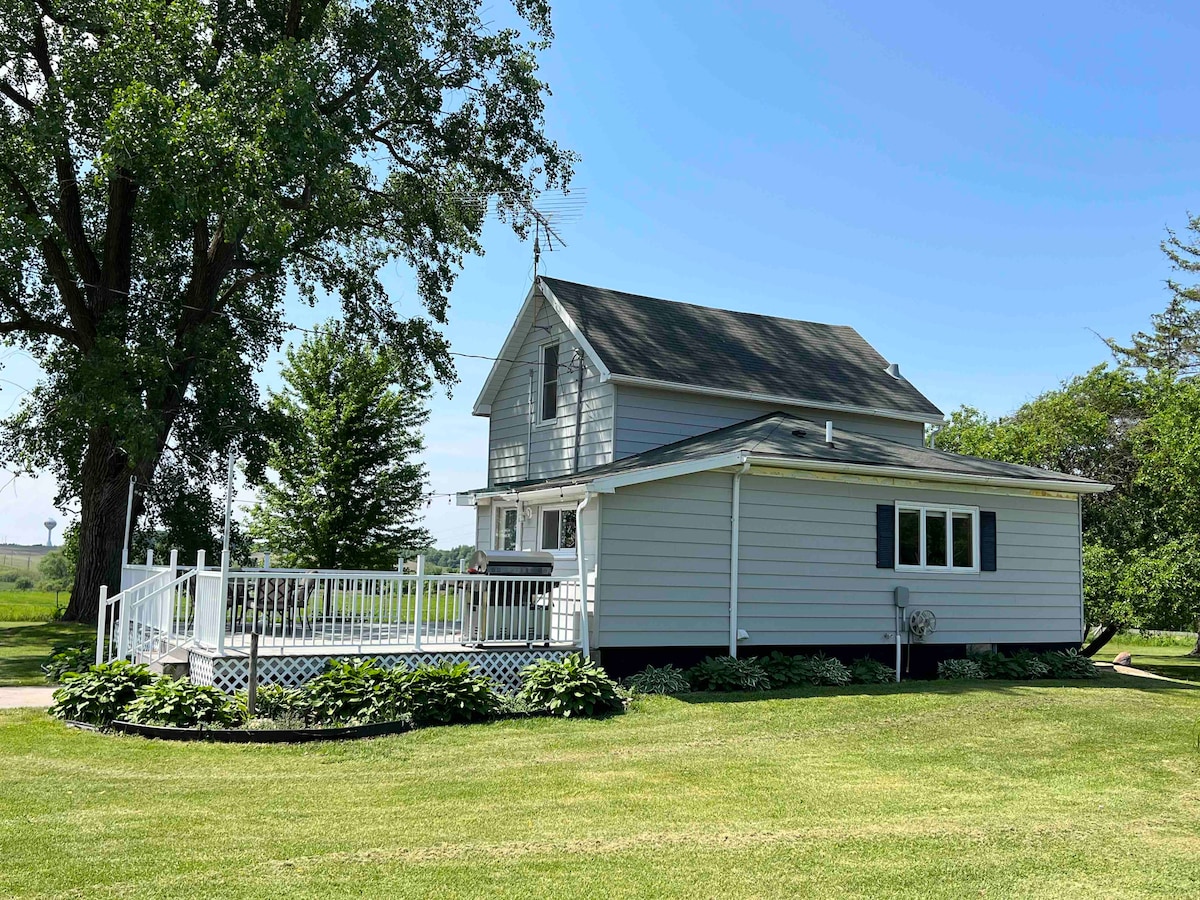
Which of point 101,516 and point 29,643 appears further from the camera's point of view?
point 101,516

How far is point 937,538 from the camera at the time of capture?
15.3 m

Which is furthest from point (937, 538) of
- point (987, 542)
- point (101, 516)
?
point (101, 516)

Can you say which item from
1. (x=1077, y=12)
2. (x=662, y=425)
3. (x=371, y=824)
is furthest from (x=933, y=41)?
(x=371, y=824)

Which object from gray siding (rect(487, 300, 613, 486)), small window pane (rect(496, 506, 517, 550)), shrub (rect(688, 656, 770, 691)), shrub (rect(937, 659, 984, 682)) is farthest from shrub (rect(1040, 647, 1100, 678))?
small window pane (rect(496, 506, 517, 550))

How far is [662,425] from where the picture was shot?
54.8 feet

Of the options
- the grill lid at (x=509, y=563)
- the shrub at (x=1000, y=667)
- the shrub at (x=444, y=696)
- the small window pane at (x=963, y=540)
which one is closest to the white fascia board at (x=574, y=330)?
the grill lid at (x=509, y=563)

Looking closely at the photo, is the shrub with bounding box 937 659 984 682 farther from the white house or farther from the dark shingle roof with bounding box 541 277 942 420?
the dark shingle roof with bounding box 541 277 942 420

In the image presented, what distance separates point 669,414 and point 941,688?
20.8 ft

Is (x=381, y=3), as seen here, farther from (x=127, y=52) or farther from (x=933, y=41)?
(x=933, y=41)

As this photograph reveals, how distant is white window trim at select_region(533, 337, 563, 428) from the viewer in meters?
18.0

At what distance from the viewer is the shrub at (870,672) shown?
13.9 meters

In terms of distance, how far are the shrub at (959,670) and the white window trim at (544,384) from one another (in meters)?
7.93

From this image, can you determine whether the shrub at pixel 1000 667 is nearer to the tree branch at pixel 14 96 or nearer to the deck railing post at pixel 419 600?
the deck railing post at pixel 419 600

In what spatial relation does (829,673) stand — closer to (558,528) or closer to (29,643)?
(558,528)
